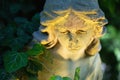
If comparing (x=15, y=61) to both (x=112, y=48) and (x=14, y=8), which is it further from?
(x=112, y=48)

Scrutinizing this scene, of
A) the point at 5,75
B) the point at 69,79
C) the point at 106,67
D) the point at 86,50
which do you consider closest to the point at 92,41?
the point at 86,50

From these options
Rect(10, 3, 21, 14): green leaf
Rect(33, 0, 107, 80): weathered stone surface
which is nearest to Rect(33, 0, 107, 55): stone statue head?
Rect(33, 0, 107, 80): weathered stone surface

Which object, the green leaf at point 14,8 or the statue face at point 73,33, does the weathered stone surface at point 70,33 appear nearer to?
the statue face at point 73,33

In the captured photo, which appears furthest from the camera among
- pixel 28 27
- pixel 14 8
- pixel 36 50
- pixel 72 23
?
pixel 14 8

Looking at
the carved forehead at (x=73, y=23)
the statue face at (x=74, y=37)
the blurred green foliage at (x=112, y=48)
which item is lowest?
the blurred green foliage at (x=112, y=48)

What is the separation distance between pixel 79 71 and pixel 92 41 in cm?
13

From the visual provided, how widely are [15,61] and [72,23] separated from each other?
11.4 inches

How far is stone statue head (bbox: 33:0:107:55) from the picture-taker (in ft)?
6.03

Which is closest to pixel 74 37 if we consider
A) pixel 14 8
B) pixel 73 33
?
pixel 73 33

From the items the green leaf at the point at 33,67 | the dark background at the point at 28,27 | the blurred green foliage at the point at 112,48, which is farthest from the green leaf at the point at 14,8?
the green leaf at the point at 33,67

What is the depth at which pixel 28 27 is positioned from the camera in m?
2.39

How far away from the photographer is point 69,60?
2.01 meters

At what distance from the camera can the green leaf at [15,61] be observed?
77.1 inches

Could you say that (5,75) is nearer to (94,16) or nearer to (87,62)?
(87,62)
